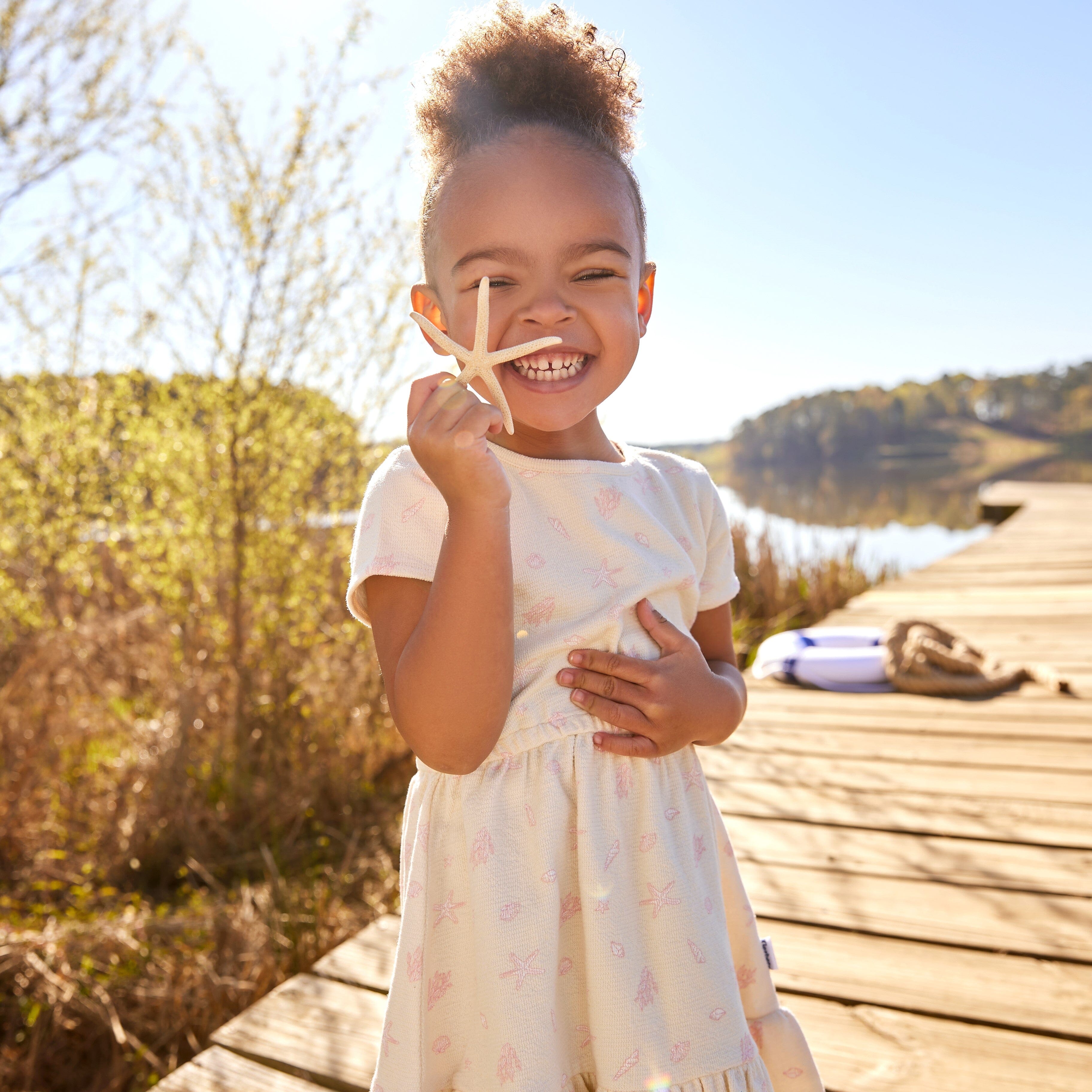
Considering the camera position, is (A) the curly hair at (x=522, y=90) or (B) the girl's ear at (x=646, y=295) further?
(B) the girl's ear at (x=646, y=295)

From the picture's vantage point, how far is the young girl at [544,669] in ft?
3.36

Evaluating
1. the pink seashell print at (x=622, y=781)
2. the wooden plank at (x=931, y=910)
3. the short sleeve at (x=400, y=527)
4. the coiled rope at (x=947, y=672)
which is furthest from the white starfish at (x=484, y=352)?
the coiled rope at (x=947, y=672)

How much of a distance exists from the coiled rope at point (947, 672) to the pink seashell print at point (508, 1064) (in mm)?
3200

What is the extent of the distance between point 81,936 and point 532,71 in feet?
8.74

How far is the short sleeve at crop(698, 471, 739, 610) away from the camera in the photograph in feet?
4.73

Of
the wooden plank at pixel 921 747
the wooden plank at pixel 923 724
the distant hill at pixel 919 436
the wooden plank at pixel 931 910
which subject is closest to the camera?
the wooden plank at pixel 931 910

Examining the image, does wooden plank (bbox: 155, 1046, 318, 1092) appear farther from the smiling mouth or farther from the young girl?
the smiling mouth

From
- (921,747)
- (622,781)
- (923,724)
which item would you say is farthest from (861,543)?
(622,781)

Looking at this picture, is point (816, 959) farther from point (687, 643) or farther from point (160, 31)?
point (160, 31)

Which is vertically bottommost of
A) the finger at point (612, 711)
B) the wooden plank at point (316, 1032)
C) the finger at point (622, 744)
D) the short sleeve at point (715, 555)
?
the wooden plank at point (316, 1032)

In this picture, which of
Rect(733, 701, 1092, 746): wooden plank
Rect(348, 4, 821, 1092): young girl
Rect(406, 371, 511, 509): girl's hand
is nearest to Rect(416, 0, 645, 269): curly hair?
Rect(348, 4, 821, 1092): young girl

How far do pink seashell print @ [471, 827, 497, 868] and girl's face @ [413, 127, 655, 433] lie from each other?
545 mm

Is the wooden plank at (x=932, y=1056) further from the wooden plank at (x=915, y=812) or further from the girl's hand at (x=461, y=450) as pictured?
the girl's hand at (x=461, y=450)

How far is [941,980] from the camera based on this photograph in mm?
1832
